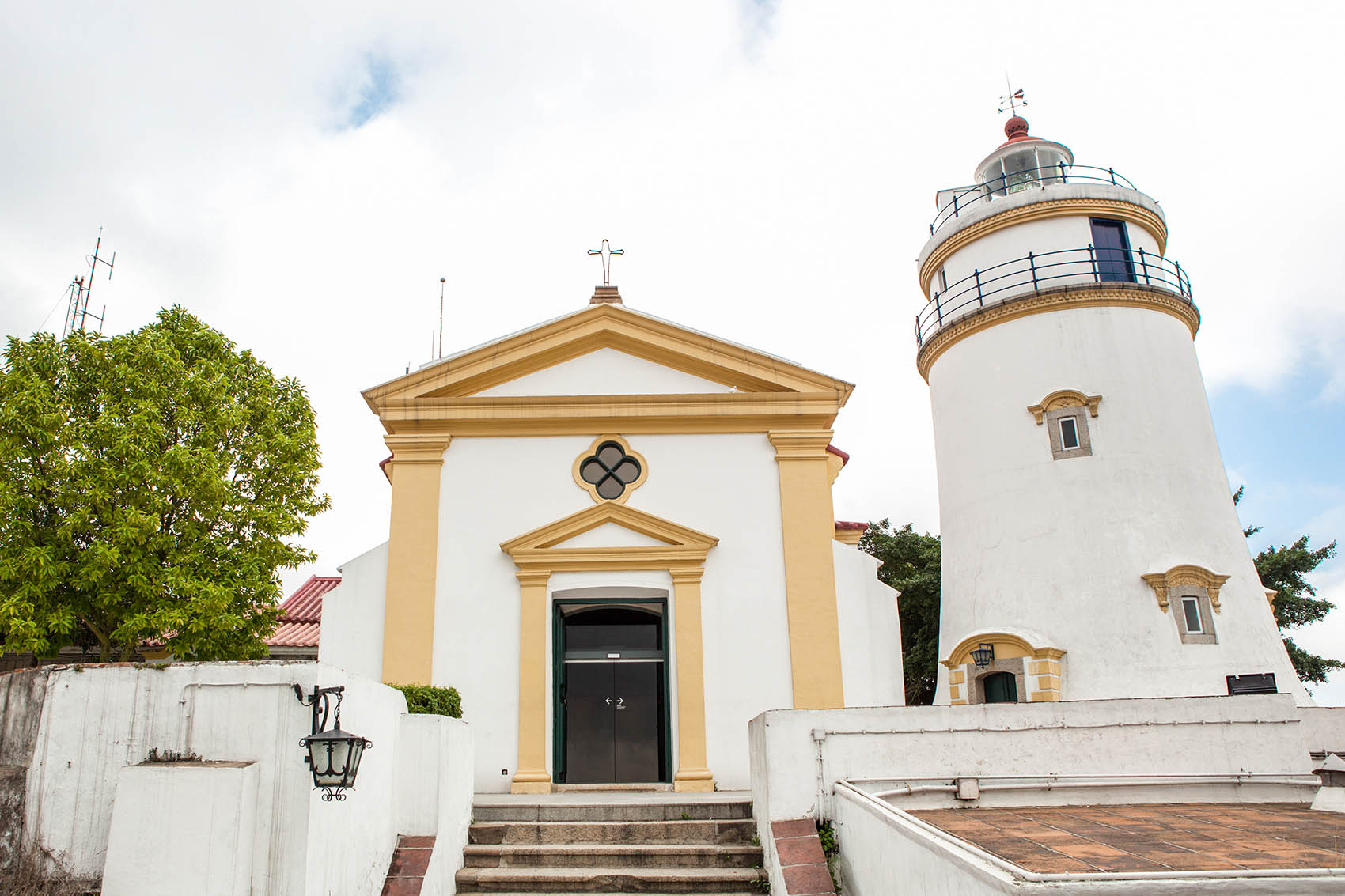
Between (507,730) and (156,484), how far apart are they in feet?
18.7

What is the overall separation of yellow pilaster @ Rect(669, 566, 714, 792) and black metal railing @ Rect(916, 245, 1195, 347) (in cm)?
986

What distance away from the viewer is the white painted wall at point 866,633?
1231 cm

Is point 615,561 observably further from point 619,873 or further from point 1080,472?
point 1080,472

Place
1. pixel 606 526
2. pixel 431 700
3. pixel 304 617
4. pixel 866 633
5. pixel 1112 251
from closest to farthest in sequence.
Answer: pixel 431 700 → pixel 866 633 → pixel 606 526 → pixel 1112 251 → pixel 304 617

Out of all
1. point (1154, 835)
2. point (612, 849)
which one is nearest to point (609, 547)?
point (612, 849)

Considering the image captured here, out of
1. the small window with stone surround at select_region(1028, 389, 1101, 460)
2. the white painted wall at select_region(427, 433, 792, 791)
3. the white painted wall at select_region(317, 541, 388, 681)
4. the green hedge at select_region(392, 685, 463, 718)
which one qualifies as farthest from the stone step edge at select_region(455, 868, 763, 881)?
the small window with stone surround at select_region(1028, 389, 1101, 460)

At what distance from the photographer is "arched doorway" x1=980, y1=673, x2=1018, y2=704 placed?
53.7 ft

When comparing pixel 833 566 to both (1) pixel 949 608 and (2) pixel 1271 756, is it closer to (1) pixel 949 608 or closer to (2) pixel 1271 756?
(2) pixel 1271 756

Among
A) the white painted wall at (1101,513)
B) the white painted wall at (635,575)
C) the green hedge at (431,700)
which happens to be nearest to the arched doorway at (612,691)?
the white painted wall at (635,575)

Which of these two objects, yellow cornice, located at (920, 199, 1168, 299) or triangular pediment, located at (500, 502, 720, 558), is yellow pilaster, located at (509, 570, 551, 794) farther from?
yellow cornice, located at (920, 199, 1168, 299)

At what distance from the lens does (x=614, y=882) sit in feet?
27.3

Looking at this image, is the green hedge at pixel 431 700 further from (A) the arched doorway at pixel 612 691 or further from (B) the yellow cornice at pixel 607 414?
(B) the yellow cornice at pixel 607 414

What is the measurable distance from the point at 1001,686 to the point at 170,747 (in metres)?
14.2

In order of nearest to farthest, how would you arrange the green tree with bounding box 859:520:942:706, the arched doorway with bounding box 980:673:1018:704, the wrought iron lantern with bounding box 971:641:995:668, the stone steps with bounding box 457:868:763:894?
1. the stone steps with bounding box 457:868:763:894
2. the arched doorway with bounding box 980:673:1018:704
3. the wrought iron lantern with bounding box 971:641:995:668
4. the green tree with bounding box 859:520:942:706
